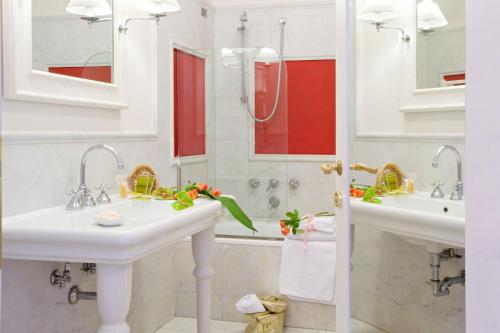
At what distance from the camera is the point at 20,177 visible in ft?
7.17

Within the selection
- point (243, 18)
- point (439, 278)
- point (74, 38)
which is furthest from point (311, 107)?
point (439, 278)

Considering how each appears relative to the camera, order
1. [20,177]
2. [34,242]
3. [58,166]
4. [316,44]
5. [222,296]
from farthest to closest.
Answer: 1. [316,44]
2. [222,296]
3. [58,166]
4. [20,177]
5. [34,242]

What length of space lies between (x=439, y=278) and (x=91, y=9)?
2141mm

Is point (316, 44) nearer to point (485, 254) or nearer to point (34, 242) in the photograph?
point (34, 242)

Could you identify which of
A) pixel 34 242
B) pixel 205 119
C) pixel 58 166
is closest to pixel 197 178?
pixel 205 119

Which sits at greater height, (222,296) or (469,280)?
(469,280)

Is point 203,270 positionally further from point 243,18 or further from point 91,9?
point 243,18

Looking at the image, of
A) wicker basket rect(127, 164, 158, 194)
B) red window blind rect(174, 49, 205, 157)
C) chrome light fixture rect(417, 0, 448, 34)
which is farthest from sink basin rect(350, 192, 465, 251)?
red window blind rect(174, 49, 205, 157)

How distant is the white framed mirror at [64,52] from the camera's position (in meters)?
2.16

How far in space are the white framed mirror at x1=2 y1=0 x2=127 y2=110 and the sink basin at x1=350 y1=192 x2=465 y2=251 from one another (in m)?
1.43

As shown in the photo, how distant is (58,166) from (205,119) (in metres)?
1.70

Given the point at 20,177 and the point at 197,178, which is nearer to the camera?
the point at 20,177

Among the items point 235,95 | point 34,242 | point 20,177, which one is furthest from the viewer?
point 235,95

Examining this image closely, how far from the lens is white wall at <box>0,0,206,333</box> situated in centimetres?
217
